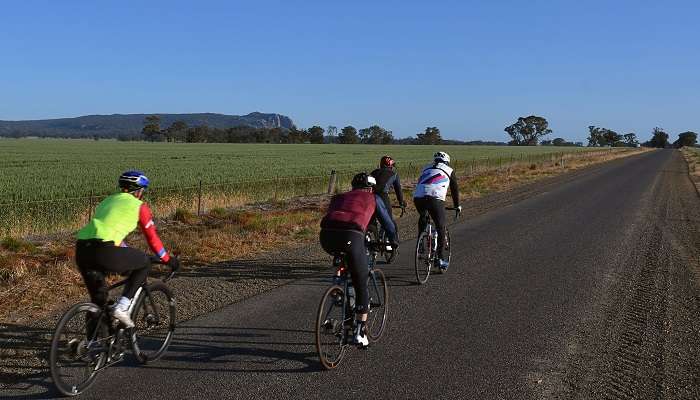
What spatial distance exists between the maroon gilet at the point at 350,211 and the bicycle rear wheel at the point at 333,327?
0.55 metres

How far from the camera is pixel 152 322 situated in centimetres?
551

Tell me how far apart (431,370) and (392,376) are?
0.36m

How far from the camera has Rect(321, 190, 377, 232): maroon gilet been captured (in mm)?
5332

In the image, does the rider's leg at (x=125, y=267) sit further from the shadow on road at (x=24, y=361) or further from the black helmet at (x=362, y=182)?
the black helmet at (x=362, y=182)

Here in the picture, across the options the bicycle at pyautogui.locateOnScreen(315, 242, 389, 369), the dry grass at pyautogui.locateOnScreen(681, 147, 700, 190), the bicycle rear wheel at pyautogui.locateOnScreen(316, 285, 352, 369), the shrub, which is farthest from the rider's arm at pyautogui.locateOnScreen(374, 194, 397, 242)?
the dry grass at pyautogui.locateOnScreen(681, 147, 700, 190)

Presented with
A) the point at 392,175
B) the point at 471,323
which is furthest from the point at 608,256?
the point at 471,323

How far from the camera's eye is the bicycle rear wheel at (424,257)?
8.55m

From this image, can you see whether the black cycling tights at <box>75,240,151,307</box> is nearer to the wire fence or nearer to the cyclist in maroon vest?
the cyclist in maroon vest

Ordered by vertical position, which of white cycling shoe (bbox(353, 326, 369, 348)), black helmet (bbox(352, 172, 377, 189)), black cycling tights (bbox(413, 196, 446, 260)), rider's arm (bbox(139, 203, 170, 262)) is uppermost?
black helmet (bbox(352, 172, 377, 189))

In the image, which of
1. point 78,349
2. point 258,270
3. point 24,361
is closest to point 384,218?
point 258,270

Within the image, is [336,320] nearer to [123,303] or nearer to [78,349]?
[123,303]

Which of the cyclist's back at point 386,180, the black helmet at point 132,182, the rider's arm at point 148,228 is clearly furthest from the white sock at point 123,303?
the cyclist's back at point 386,180

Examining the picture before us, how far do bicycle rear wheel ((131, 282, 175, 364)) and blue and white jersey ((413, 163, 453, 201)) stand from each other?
426 centimetres

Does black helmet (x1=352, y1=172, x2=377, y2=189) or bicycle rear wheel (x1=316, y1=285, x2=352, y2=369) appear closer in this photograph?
bicycle rear wheel (x1=316, y1=285, x2=352, y2=369)
